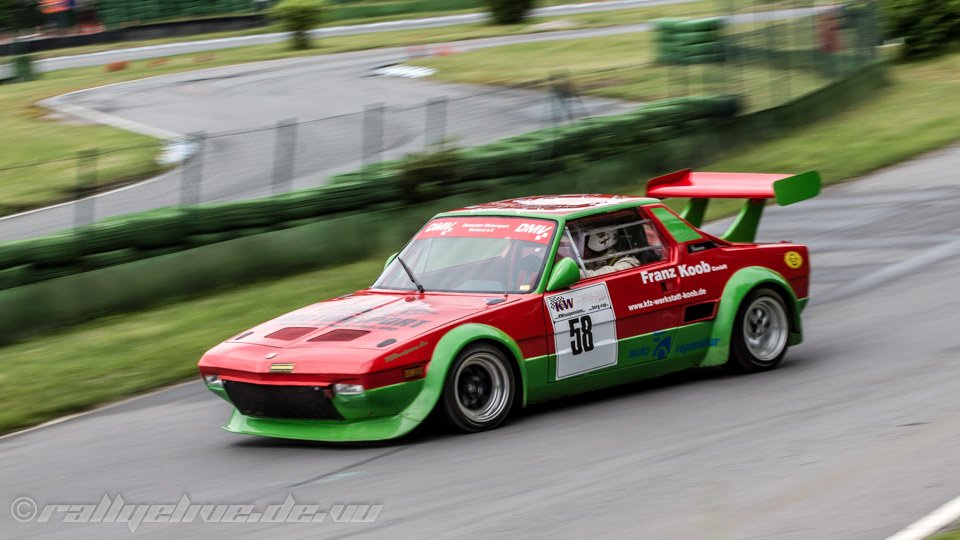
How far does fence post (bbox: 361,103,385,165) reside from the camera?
1605 centimetres

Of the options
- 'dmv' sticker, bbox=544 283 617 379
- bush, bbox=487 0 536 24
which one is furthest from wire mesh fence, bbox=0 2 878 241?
bush, bbox=487 0 536 24

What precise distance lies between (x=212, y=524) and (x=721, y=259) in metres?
4.44

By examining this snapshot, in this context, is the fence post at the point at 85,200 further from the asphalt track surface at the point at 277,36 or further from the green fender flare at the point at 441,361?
the asphalt track surface at the point at 277,36

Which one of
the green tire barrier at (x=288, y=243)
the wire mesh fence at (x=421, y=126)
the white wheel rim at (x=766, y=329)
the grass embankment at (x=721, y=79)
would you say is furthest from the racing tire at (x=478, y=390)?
the grass embankment at (x=721, y=79)

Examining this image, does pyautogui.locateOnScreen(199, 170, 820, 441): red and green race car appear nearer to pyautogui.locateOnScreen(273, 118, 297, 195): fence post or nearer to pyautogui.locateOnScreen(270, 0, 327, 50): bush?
pyautogui.locateOnScreen(273, 118, 297, 195): fence post

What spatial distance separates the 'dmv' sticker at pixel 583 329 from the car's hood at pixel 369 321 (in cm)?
35

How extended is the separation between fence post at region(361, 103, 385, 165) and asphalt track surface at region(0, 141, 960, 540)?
20.4 feet

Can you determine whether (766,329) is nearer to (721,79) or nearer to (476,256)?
(476,256)

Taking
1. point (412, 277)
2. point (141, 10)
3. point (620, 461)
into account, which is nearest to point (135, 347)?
point (412, 277)

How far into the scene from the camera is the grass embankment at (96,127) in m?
17.6

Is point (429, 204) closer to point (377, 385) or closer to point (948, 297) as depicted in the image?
point (948, 297)

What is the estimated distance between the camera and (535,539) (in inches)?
232

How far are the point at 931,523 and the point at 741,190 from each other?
4.52 m

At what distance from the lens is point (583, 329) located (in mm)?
8461
